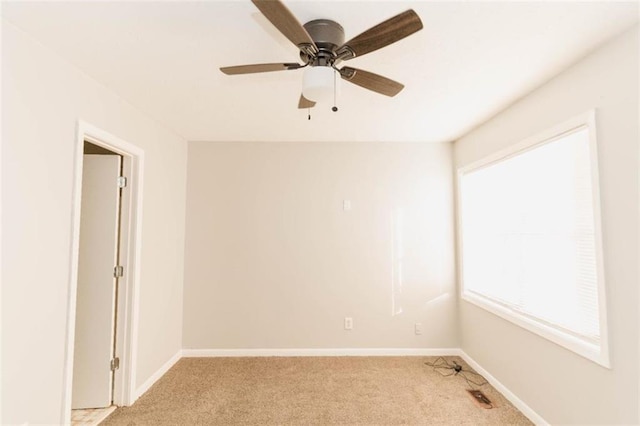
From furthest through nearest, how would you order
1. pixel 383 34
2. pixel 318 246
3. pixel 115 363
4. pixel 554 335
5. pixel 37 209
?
pixel 318 246, pixel 115 363, pixel 554 335, pixel 37 209, pixel 383 34

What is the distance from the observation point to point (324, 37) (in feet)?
4.99

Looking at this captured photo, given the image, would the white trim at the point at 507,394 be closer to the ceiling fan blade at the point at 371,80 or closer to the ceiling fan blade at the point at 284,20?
the ceiling fan blade at the point at 371,80

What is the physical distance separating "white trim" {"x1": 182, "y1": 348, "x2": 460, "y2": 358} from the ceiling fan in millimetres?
2978

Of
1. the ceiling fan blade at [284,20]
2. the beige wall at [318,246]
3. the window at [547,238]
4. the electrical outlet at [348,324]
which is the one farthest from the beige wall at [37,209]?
the window at [547,238]

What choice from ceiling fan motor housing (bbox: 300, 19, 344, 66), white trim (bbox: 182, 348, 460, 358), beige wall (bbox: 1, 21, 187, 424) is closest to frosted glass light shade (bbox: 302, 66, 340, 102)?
ceiling fan motor housing (bbox: 300, 19, 344, 66)

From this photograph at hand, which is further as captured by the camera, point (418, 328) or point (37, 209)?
point (418, 328)

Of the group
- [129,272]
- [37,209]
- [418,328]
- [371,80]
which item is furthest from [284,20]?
[418,328]

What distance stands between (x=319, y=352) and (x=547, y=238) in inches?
102

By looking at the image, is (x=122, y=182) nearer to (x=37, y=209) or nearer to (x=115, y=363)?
(x=37, y=209)

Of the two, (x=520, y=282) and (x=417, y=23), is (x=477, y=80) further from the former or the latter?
(x=520, y=282)

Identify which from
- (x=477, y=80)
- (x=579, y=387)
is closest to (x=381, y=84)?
(x=477, y=80)

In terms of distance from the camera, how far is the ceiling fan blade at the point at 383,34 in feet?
3.94

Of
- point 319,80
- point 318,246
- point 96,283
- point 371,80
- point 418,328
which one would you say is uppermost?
point 371,80

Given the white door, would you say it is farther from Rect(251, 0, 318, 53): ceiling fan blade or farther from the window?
the window
